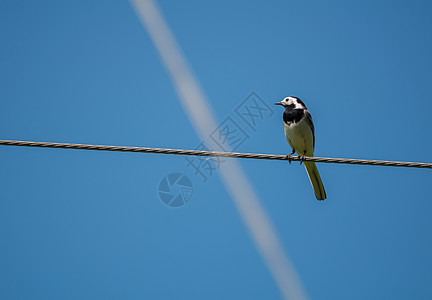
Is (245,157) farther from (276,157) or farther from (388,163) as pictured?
(388,163)

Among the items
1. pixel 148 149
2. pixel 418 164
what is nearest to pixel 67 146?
pixel 148 149

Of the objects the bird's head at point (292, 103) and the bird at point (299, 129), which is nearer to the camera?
the bird at point (299, 129)

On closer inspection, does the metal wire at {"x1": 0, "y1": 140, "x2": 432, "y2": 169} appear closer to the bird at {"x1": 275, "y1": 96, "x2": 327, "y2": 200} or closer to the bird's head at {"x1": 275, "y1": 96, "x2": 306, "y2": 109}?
the bird at {"x1": 275, "y1": 96, "x2": 327, "y2": 200}

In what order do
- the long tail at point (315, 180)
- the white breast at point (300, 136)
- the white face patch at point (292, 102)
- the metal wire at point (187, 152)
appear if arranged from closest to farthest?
the metal wire at point (187, 152) < the long tail at point (315, 180) < the white breast at point (300, 136) < the white face patch at point (292, 102)

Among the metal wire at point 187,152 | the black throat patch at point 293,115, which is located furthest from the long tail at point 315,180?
the metal wire at point 187,152

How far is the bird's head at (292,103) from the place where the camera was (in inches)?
283

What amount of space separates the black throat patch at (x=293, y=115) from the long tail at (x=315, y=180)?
87 centimetres

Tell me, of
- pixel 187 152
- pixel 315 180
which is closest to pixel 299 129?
pixel 315 180

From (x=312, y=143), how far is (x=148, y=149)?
13.1ft

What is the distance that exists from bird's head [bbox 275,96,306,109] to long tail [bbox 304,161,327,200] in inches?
48.3

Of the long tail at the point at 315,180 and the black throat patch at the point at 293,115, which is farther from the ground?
the black throat patch at the point at 293,115

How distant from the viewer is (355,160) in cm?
385

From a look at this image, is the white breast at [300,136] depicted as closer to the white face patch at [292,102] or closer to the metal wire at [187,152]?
the white face patch at [292,102]

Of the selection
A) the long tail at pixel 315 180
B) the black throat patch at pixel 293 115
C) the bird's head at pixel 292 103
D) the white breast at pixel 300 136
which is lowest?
the long tail at pixel 315 180
